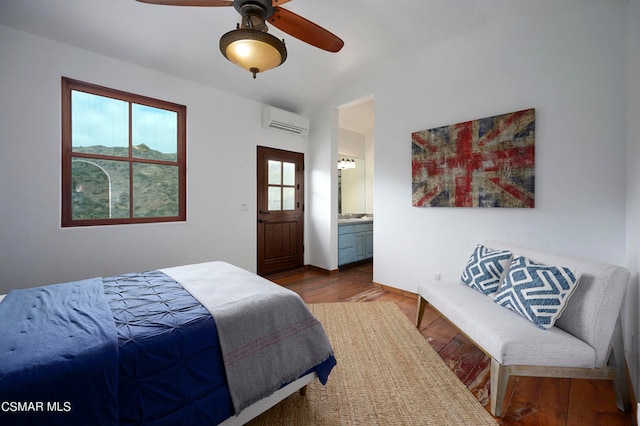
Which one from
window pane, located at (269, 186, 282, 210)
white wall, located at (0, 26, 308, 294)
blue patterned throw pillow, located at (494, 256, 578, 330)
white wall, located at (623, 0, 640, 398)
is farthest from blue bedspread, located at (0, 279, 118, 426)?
window pane, located at (269, 186, 282, 210)

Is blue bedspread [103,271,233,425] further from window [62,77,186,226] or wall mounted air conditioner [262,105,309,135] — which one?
wall mounted air conditioner [262,105,309,135]

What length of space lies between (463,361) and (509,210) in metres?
1.42

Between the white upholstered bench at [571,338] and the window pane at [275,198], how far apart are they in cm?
311

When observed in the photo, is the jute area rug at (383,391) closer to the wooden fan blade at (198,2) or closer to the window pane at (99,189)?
the wooden fan blade at (198,2)

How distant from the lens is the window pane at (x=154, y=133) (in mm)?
3018

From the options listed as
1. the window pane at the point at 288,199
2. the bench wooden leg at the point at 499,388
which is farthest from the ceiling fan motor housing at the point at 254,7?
the window pane at the point at 288,199

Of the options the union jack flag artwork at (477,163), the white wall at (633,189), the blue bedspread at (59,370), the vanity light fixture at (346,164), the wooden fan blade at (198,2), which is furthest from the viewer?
the vanity light fixture at (346,164)

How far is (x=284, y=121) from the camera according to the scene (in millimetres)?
4078

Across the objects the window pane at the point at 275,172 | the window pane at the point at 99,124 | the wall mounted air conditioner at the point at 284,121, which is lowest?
the window pane at the point at 275,172

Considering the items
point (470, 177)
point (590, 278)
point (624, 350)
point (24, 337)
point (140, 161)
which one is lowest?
point (624, 350)

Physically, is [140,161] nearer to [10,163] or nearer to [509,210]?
[10,163]

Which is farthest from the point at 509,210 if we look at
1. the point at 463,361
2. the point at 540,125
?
the point at 463,361

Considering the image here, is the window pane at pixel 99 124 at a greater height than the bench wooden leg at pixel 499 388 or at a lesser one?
greater

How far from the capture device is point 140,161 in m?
3.03
